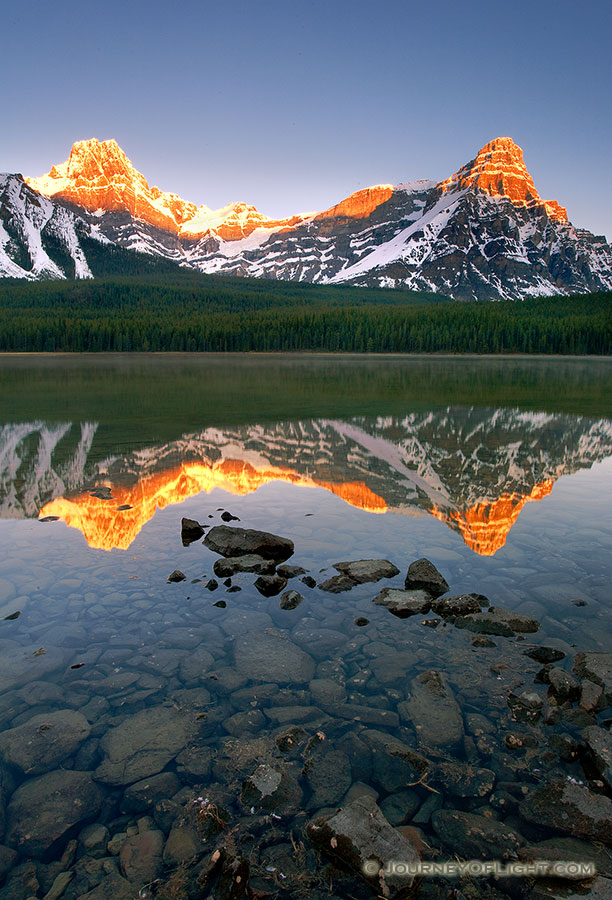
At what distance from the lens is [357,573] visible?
9.59 m

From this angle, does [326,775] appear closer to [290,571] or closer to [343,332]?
[290,571]

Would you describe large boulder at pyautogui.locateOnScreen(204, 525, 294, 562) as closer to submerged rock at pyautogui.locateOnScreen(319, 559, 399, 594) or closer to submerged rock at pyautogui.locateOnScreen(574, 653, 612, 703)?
submerged rock at pyautogui.locateOnScreen(319, 559, 399, 594)

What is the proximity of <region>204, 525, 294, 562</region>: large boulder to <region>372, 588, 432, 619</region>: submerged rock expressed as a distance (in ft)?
8.41

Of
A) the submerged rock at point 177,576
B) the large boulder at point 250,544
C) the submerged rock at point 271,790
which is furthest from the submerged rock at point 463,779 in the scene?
the large boulder at point 250,544

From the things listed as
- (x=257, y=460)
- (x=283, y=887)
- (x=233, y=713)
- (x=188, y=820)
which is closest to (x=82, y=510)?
(x=257, y=460)

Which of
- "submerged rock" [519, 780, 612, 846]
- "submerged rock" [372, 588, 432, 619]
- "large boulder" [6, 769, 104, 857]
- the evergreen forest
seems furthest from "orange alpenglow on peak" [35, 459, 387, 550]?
the evergreen forest

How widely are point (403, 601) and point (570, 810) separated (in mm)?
3837

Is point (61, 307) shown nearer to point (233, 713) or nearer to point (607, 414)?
point (607, 414)

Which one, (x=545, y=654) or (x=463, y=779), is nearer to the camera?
(x=463, y=779)

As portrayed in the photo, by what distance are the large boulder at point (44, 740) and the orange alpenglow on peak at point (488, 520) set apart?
778cm

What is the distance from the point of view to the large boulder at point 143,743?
17.4 ft

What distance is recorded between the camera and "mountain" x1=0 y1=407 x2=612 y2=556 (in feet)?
43.0

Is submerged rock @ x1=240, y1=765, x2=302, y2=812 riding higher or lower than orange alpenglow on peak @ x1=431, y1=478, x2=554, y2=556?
lower

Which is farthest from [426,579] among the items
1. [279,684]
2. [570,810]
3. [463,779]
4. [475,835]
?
[475,835]
